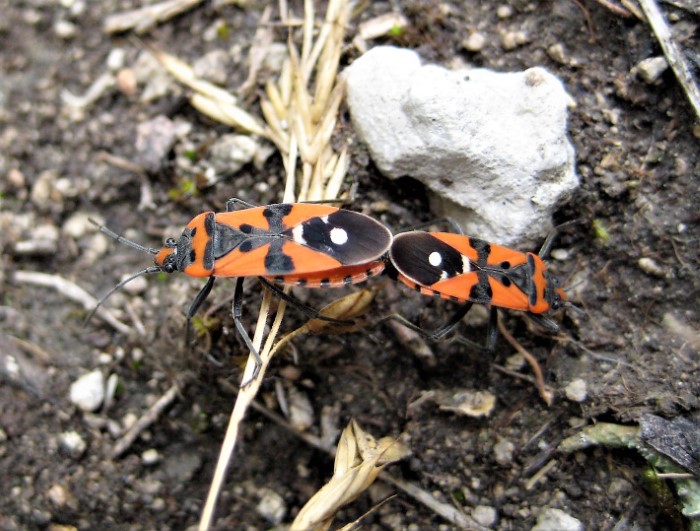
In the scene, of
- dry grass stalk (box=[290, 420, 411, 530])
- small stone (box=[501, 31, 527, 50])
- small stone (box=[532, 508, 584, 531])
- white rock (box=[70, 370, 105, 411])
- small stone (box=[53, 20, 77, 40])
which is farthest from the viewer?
small stone (box=[53, 20, 77, 40])

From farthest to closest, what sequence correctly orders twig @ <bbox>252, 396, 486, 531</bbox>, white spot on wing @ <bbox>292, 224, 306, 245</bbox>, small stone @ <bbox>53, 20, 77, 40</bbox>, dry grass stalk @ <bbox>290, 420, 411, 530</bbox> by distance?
small stone @ <bbox>53, 20, 77, 40</bbox> < white spot on wing @ <bbox>292, 224, 306, 245</bbox> < twig @ <bbox>252, 396, 486, 531</bbox> < dry grass stalk @ <bbox>290, 420, 411, 530</bbox>

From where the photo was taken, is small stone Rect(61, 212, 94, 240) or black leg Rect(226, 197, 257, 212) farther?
small stone Rect(61, 212, 94, 240)

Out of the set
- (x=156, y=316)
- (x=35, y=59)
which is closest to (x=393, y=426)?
(x=156, y=316)

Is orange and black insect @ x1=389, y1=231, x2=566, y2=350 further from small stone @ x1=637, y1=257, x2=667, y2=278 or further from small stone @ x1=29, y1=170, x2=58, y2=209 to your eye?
small stone @ x1=29, y1=170, x2=58, y2=209

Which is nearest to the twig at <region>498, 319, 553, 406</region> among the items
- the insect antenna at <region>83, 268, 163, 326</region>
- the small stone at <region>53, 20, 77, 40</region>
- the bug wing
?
the bug wing

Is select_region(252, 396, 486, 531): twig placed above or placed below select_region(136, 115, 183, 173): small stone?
below

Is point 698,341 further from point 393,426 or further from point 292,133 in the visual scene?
point 292,133

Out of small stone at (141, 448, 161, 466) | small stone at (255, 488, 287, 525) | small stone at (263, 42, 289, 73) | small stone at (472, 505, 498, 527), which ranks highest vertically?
small stone at (263, 42, 289, 73)

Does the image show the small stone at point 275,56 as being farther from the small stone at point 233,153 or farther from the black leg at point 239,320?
the black leg at point 239,320
